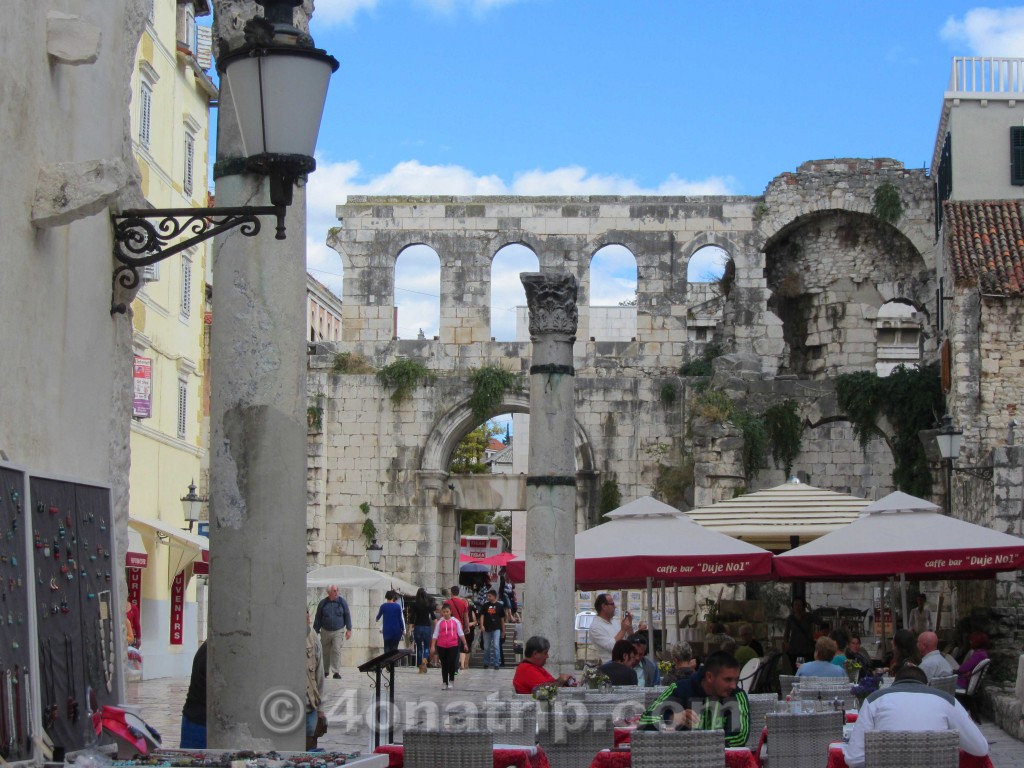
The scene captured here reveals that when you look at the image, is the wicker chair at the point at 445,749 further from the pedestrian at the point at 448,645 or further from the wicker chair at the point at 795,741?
the pedestrian at the point at 448,645

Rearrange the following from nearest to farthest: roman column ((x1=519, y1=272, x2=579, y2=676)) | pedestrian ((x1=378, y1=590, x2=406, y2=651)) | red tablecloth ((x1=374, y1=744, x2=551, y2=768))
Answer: red tablecloth ((x1=374, y1=744, x2=551, y2=768)), roman column ((x1=519, y1=272, x2=579, y2=676)), pedestrian ((x1=378, y1=590, x2=406, y2=651))

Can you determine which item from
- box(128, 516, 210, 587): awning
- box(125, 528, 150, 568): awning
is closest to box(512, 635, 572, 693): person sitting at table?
box(125, 528, 150, 568): awning

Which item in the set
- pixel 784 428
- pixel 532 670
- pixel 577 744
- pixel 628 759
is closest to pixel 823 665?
pixel 532 670

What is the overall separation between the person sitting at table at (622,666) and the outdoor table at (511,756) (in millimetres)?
3232

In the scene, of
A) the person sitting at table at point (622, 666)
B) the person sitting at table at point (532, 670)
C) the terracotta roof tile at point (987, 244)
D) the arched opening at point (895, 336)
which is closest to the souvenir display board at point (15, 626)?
the person sitting at table at point (532, 670)

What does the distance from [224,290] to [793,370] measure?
2844 cm

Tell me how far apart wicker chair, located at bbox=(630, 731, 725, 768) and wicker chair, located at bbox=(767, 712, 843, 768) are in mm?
1584

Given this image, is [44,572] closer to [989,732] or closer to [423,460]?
[989,732]

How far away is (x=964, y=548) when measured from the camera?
14.0m

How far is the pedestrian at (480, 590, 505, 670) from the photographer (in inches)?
1160

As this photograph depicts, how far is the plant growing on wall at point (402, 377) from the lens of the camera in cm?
3234

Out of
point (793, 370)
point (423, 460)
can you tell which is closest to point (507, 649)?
point (423, 460)

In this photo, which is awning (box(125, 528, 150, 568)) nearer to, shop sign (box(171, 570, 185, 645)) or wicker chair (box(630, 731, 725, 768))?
shop sign (box(171, 570, 185, 645))

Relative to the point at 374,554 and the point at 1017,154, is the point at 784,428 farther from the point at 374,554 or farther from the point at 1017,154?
the point at 374,554
